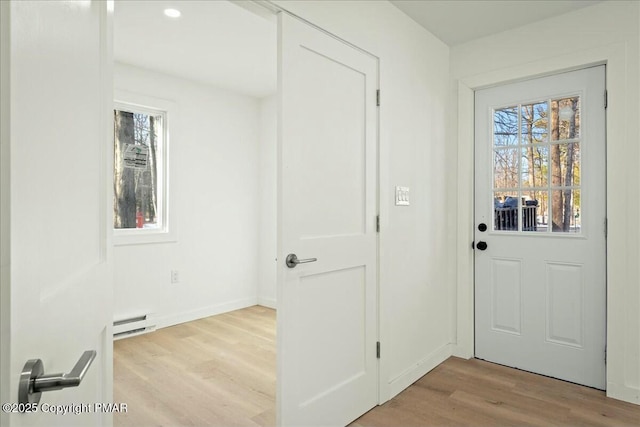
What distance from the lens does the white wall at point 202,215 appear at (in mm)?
3641

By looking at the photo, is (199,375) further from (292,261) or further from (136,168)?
(136,168)

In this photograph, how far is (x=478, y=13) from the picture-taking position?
254cm

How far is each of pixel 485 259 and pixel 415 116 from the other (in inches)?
48.8

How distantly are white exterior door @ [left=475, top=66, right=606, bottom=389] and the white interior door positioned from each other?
1188 mm

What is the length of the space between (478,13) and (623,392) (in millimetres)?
2532

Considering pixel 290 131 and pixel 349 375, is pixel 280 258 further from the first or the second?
pixel 349 375

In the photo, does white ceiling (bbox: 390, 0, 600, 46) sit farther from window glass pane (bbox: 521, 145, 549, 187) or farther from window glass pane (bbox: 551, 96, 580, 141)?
window glass pane (bbox: 521, 145, 549, 187)

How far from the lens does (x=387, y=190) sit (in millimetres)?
2342

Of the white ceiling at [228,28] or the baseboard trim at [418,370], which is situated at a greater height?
the white ceiling at [228,28]

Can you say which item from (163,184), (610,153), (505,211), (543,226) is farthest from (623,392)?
(163,184)

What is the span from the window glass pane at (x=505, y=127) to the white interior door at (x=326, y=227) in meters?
1.22

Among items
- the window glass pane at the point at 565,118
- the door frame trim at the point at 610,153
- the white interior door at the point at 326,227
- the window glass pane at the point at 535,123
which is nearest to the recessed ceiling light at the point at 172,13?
the white interior door at the point at 326,227

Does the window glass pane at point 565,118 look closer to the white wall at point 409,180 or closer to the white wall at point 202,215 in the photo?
the white wall at point 409,180

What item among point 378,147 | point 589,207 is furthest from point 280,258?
point 589,207
